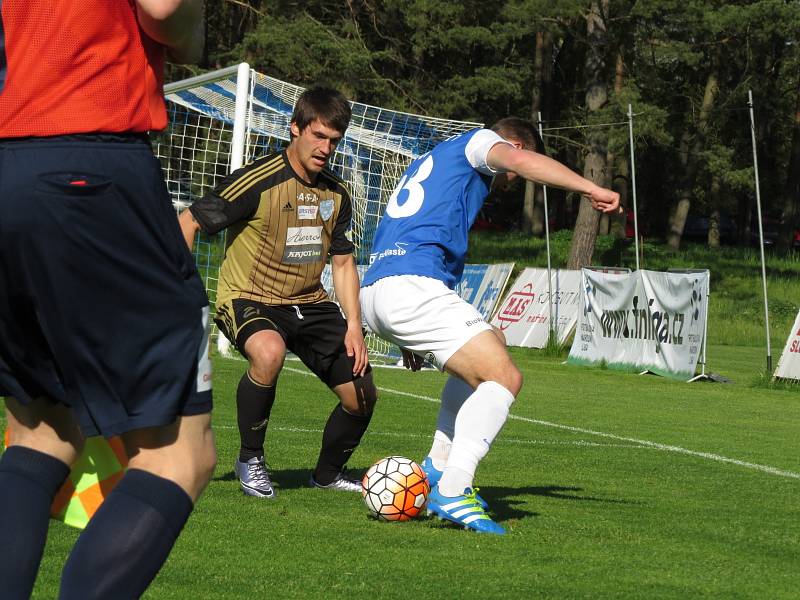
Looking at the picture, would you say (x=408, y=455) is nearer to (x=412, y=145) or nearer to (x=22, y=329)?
(x=22, y=329)

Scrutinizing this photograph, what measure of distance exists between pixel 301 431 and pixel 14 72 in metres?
7.11

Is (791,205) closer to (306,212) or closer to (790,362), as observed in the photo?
(790,362)

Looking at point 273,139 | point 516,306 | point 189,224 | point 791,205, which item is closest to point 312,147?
point 189,224

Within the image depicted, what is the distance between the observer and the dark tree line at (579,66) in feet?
107

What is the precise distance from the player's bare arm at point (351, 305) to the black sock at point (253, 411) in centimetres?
46

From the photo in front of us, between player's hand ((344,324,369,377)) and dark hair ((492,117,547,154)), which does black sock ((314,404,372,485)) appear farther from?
dark hair ((492,117,547,154))

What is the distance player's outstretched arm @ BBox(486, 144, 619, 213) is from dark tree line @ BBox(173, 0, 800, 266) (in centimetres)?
2148

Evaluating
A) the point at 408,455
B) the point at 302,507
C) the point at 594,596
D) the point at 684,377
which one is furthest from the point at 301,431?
the point at 684,377

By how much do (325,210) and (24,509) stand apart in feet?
14.7

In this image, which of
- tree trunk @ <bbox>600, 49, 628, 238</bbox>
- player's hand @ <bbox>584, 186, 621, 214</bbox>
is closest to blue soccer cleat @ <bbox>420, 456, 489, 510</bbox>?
player's hand @ <bbox>584, 186, 621, 214</bbox>

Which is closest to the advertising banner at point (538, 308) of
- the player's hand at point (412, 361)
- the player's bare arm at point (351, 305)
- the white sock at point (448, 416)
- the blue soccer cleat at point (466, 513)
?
the player's bare arm at point (351, 305)

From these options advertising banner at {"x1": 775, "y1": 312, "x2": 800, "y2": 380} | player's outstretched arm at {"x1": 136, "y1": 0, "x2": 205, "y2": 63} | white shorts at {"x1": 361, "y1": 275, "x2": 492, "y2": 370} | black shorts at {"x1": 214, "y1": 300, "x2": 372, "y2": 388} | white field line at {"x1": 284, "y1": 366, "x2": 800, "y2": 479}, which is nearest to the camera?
player's outstretched arm at {"x1": 136, "y1": 0, "x2": 205, "y2": 63}

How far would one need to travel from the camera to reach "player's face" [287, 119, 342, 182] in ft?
22.5

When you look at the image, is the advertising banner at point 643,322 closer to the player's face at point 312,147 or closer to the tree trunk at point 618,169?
the player's face at point 312,147
